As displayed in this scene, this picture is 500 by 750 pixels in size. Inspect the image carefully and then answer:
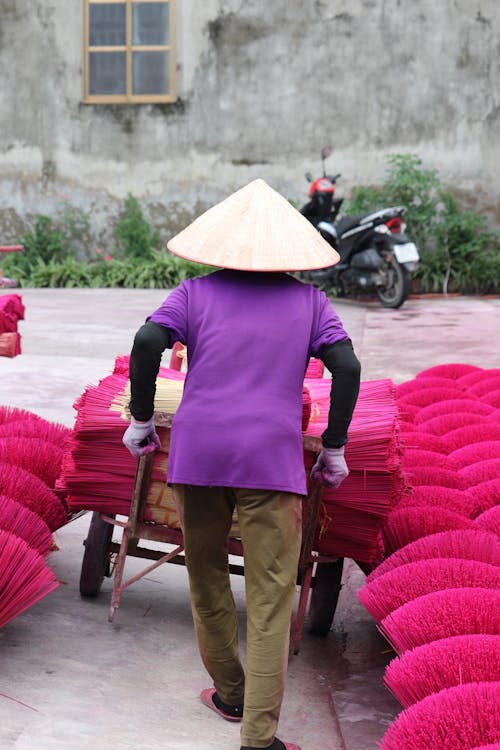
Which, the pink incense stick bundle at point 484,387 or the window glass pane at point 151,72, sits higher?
the window glass pane at point 151,72

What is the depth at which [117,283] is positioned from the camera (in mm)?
12000

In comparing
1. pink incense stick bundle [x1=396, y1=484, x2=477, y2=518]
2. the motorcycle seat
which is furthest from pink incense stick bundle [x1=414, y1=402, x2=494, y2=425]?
the motorcycle seat

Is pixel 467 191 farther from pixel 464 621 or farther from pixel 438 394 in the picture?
pixel 464 621

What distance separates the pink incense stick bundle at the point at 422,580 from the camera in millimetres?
2441

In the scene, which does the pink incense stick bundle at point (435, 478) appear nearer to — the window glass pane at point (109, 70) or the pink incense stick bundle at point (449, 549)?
the pink incense stick bundle at point (449, 549)

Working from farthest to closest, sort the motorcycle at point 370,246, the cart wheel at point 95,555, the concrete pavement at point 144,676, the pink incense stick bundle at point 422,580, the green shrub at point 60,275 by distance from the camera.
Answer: the green shrub at point 60,275 < the motorcycle at point 370,246 < the cart wheel at point 95,555 < the pink incense stick bundle at point 422,580 < the concrete pavement at point 144,676

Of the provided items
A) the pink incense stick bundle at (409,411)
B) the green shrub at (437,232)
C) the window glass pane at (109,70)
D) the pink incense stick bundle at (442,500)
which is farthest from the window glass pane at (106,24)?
the pink incense stick bundle at (442,500)

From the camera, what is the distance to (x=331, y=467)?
2.30m

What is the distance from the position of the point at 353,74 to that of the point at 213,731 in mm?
10432

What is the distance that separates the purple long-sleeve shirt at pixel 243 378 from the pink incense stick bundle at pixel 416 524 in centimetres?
82

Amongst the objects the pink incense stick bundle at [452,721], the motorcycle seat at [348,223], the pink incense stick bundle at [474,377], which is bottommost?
the motorcycle seat at [348,223]

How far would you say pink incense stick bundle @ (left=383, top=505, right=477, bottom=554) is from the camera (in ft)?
9.54

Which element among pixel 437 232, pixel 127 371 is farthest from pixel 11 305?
pixel 437 232

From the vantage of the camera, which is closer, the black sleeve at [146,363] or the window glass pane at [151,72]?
the black sleeve at [146,363]
